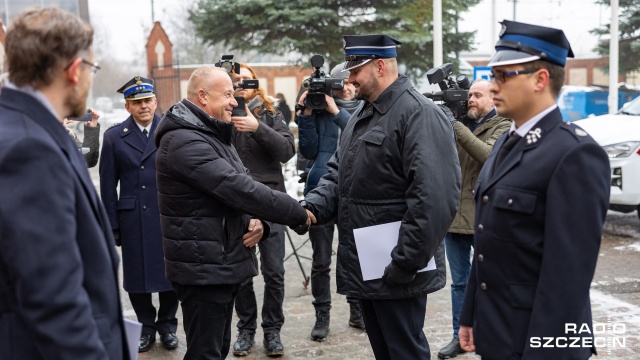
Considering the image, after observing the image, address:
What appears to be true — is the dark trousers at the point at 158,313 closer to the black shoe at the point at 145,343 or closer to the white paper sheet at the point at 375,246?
the black shoe at the point at 145,343

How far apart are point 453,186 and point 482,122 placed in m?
1.93

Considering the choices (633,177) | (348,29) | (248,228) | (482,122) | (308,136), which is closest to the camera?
(248,228)

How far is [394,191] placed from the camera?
157 inches

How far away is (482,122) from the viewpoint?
18.8ft

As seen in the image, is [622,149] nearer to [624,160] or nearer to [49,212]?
[624,160]

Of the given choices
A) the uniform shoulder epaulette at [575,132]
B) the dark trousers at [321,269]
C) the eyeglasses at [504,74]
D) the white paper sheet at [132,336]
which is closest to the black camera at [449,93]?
the dark trousers at [321,269]

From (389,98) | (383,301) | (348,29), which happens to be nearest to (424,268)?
(383,301)

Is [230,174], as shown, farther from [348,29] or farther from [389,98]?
[348,29]

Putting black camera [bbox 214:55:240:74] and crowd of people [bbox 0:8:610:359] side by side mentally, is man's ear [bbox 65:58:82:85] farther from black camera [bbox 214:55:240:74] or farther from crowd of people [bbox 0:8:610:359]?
black camera [bbox 214:55:240:74]

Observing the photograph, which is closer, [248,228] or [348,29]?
[248,228]

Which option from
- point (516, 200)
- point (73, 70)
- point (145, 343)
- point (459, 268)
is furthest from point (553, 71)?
point (145, 343)

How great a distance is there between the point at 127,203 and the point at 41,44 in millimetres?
3942

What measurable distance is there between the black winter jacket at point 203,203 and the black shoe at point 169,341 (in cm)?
199

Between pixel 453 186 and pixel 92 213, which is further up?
pixel 92 213
